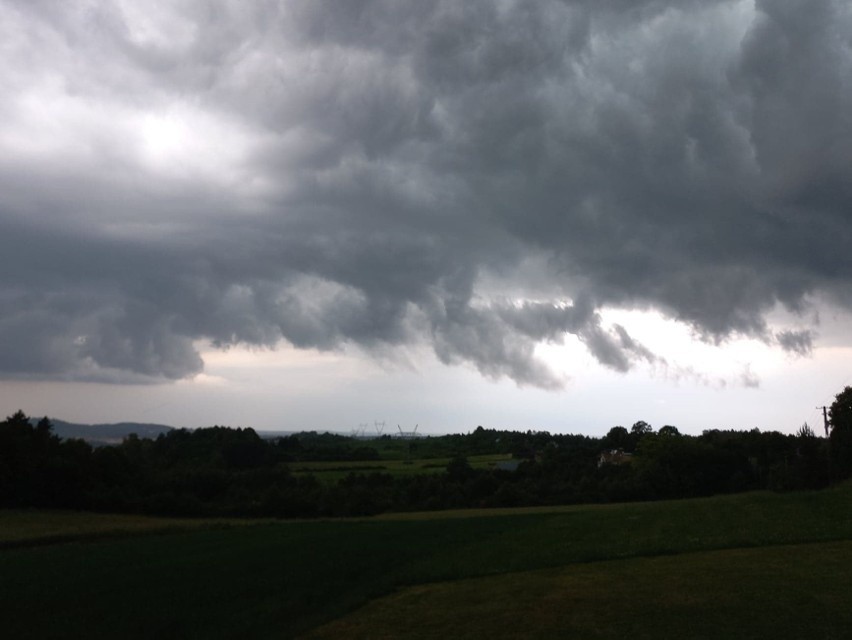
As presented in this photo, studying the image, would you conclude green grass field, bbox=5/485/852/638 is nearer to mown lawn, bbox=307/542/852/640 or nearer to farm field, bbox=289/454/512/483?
mown lawn, bbox=307/542/852/640

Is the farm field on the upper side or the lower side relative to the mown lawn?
upper

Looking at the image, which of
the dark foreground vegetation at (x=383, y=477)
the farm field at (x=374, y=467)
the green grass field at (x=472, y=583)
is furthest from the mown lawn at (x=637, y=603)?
the farm field at (x=374, y=467)

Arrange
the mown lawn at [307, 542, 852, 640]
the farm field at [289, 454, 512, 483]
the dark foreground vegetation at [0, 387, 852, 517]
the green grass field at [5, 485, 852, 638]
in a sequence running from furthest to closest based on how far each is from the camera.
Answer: the farm field at [289, 454, 512, 483], the dark foreground vegetation at [0, 387, 852, 517], the green grass field at [5, 485, 852, 638], the mown lawn at [307, 542, 852, 640]

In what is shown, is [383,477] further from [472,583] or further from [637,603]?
[637,603]

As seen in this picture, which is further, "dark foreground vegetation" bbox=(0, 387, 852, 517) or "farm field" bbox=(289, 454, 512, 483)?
"farm field" bbox=(289, 454, 512, 483)

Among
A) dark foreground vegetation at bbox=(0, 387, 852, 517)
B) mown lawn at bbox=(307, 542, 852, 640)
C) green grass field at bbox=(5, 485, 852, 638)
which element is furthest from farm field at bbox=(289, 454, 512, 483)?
mown lawn at bbox=(307, 542, 852, 640)

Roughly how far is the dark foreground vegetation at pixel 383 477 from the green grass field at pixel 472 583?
1276 inches

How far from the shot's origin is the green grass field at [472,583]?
1845 centimetres

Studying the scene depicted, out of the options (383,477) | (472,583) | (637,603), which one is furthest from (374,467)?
(637,603)

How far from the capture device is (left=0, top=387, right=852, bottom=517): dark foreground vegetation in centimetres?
7344

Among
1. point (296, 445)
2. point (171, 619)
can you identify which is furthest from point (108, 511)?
point (296, 445)

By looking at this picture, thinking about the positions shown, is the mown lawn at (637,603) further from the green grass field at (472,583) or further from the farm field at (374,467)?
the farm field at (374,467)

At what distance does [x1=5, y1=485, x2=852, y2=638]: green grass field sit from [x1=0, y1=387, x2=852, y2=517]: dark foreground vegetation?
32.4m

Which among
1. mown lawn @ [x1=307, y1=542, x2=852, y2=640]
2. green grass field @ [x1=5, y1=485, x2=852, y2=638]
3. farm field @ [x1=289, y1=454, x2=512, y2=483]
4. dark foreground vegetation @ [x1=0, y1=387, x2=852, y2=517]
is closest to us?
mown lawn @ [x1=307, y1=542, x2=852, y2=640]
